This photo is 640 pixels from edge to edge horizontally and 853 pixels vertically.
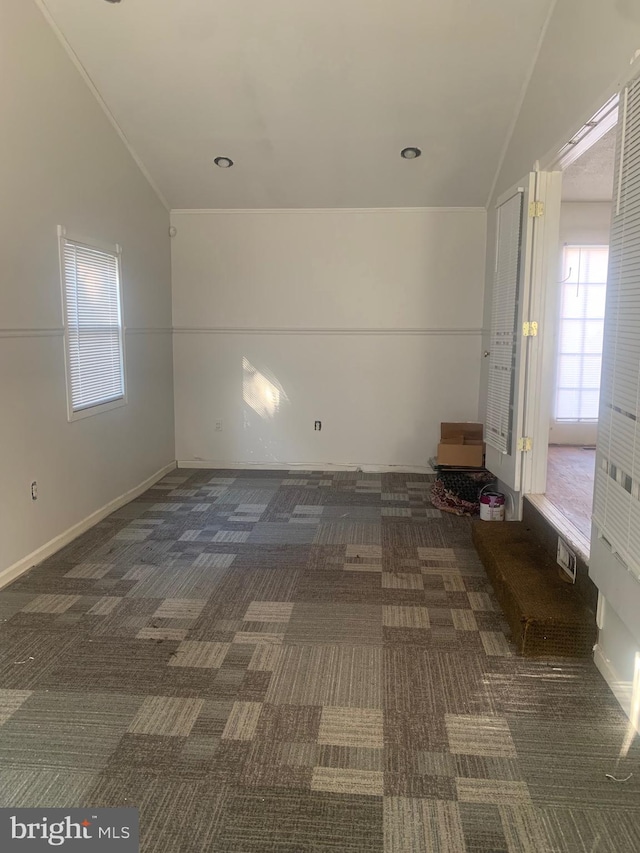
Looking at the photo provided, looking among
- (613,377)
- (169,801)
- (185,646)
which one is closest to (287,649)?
(185,646)

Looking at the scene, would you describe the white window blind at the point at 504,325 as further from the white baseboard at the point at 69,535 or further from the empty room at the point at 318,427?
the white baseboard at the point at 69,535

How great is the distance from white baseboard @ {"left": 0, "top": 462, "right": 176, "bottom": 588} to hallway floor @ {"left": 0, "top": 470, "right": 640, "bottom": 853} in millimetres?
66

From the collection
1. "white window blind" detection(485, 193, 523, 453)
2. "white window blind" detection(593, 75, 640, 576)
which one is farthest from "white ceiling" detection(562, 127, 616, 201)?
"white window blind" detection(593, 75, 640, 576)

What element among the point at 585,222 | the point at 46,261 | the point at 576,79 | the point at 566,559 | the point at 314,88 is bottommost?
the point at 566,559

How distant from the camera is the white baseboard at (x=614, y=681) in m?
2.25

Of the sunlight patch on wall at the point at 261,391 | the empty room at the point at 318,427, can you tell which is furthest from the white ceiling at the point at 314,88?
the sunlight patch on wall at the point at 261,391

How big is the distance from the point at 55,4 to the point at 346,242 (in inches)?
108

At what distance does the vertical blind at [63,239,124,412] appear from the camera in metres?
3.90

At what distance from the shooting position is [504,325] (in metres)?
4.10

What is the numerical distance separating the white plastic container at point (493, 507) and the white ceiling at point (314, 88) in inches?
98.1

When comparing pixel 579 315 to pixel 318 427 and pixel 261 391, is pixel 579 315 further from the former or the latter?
pixel 261 391

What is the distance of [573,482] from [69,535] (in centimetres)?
325

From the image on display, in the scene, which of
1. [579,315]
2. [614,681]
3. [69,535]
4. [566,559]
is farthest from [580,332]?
[69,535]

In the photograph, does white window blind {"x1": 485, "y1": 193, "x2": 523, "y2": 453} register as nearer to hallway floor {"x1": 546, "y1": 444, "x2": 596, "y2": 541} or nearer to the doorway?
hallway floor {"x1": 546, "y1": 444, "x2": 596, "y2": 541}
